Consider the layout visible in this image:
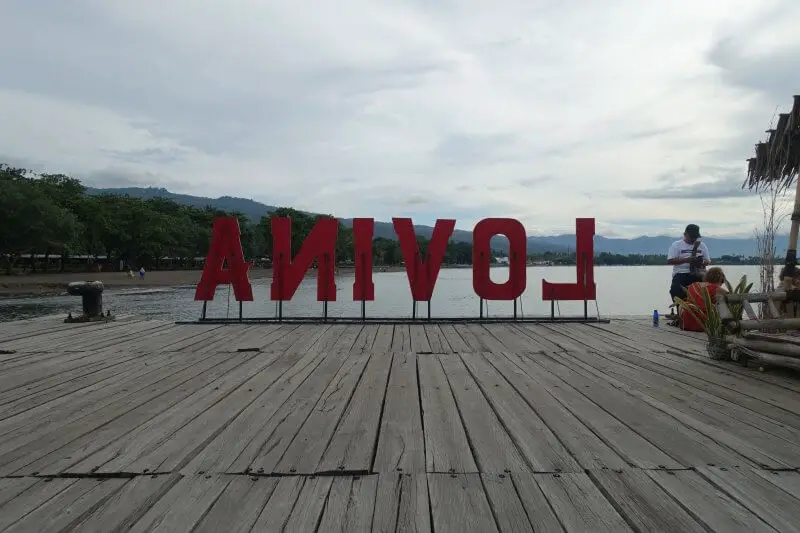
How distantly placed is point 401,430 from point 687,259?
26.5 ft

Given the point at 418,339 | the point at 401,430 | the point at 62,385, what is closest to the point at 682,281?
the point at 418,339

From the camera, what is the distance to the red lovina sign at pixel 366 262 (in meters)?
11.3

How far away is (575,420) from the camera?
4.25 m

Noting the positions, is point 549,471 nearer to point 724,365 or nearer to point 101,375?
point 724,365

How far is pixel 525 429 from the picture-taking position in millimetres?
4020

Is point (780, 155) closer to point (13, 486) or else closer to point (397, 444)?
point (397, 444)

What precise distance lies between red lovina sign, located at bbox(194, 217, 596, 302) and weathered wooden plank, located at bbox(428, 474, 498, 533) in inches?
322

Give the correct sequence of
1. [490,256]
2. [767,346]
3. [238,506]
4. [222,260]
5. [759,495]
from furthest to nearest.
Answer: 1. [490,256]
2. [222,260]
3. [767,346]
4. [759,495]
5. [238,506]

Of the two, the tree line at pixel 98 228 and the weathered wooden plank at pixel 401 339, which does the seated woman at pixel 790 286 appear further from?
the tree line at pixel 98 228

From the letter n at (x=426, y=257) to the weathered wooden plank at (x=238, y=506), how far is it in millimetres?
8392

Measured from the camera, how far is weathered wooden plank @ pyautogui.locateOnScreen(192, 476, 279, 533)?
2629 millimetres

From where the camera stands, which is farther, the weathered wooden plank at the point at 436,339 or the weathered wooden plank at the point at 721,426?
the weathered wooden plank at the point at 436,339

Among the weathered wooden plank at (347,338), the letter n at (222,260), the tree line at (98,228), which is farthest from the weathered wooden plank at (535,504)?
the tree line at (98,228)

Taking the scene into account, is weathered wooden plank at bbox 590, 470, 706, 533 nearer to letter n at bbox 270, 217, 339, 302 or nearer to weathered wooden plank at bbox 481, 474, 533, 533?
weathered wooden plank at bbox 481, 474, 533, 533
